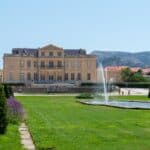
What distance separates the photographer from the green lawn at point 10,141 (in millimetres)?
11406

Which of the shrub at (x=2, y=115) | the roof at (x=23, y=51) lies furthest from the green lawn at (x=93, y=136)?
the roof at (x=23, y=51)

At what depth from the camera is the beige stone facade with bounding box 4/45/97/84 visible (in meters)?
122

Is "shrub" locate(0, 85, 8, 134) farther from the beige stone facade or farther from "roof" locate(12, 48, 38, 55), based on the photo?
"roof" locate(12, 48, 38, 55)

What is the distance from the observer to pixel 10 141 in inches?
489

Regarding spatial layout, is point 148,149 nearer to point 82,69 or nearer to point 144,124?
point 144,124

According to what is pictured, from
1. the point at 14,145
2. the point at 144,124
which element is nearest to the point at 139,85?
the point at 144,124

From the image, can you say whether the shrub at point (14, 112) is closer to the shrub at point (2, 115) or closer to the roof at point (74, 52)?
the shrub at point (2, 115)

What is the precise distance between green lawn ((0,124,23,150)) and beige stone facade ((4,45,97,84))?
10616 centimetres

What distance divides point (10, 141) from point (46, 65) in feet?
361

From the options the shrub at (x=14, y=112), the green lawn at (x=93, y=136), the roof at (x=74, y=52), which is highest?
the roof at (x=74, y=52)

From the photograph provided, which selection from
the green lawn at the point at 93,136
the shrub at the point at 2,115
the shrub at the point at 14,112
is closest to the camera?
the green lawn at the point at 93,136

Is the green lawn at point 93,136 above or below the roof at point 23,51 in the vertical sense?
below

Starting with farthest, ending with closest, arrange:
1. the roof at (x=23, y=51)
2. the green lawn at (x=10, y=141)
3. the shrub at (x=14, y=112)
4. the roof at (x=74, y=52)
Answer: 1. the roof at (x=74, y=52)
2. the roof at (x=23, y=51)
3. the shrub at (x=14, y=112)
4. the green lawn at (x=10, y=141)

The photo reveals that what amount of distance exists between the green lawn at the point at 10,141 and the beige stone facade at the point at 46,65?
106 m
